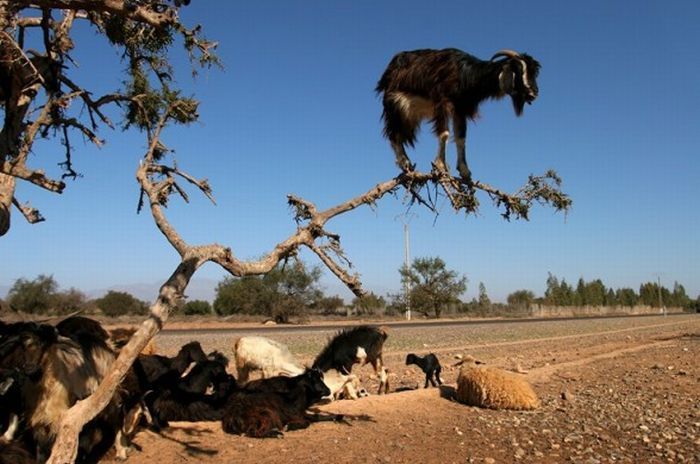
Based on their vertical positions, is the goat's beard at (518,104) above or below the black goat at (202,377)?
above

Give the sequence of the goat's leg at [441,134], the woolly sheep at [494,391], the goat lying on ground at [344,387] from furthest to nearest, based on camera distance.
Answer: the goat lying on ground at [344,387] < the woolly sheep at [494,391] < the goat's leg at [441,134]

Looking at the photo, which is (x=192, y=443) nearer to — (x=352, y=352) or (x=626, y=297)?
(x=352, y=352)

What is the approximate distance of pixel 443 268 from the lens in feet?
223

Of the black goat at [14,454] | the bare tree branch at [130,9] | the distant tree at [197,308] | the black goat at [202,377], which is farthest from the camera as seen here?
the distant tree at [197,308]

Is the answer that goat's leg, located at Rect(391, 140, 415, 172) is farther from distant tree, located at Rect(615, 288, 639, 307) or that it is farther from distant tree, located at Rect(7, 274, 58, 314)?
distant tree, located at Rect(615, 288, 639, 307)

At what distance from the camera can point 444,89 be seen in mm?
6711

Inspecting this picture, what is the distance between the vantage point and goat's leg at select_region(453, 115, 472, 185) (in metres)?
6.83

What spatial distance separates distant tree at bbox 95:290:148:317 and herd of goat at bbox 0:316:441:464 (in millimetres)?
46993


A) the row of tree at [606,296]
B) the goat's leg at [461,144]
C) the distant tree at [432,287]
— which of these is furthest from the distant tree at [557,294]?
the goat's leg at [461,144]

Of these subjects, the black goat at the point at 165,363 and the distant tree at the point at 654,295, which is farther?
the distant tree at the point at 654,295

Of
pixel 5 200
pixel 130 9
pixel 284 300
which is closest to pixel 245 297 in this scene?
pixel 284 300

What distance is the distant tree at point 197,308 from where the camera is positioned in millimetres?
60000

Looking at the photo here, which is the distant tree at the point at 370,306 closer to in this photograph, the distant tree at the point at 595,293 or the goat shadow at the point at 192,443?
the distant tree at the point at 595,293

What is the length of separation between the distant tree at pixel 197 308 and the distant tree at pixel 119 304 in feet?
13.3
